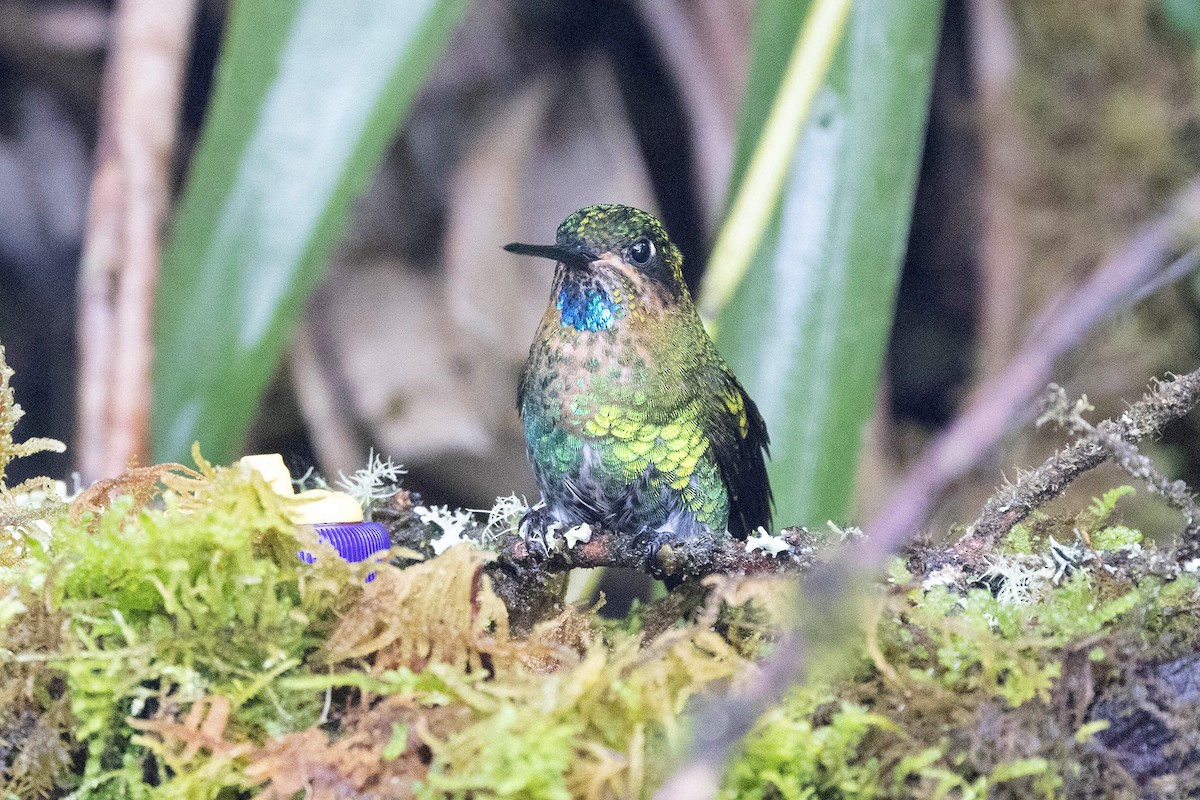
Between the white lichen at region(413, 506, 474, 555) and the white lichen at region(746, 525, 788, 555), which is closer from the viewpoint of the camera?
the white lichen at region(746, 525, 788, 555)

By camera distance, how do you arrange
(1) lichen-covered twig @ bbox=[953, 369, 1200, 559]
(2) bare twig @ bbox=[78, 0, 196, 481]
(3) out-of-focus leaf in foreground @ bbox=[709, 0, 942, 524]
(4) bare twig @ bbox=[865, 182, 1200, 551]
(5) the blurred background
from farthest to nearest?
1. (5) the blurred background
2. (2) bare twig @ bbox=[78, 0, 196, 481]
3. (3) out-of-focus leaf in foreground @ bbox=[709, 0, 942, 524]
4. (1) lichen-covered twig @ bbox=[953, 369, 1200, 559]
5. (4) bare twig @ bbox=[865, 182, 1200, 551]

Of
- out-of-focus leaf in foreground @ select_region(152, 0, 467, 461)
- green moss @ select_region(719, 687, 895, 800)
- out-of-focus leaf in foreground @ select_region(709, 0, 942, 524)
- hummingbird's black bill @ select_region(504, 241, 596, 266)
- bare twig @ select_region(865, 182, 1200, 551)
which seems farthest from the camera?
out-of-focus leaf in foreground @ select_region(152, 0, 467, 461)

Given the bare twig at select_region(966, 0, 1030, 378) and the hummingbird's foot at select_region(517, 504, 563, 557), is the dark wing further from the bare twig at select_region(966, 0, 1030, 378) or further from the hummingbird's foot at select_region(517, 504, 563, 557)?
the bare twig at select_region(966, 0, 1030, 378)

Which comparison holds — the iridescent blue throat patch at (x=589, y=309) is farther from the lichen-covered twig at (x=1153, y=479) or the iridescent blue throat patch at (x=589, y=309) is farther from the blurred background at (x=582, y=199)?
the blurred background at (x=582, y=199)

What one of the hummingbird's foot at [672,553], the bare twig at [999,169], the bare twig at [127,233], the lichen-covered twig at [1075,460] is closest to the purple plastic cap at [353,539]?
the hummingbird's foot at [672,553]

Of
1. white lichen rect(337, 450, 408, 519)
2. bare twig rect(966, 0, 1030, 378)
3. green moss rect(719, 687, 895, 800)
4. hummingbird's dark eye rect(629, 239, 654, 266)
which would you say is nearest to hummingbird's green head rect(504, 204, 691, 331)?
hummingbird's dark eye rect(629, 239, 654, 266)

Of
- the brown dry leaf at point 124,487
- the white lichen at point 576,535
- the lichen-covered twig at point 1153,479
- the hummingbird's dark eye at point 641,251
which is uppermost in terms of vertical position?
the hummingbird's dark eye at point 641,251

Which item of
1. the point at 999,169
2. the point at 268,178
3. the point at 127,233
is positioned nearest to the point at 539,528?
the point at 268,178

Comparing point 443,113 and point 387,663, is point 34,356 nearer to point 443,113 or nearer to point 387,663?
point 443,113

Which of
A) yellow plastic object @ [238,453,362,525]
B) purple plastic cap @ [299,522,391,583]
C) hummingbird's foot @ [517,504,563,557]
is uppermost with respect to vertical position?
yellow plastic object @ [238,453,362,525]
